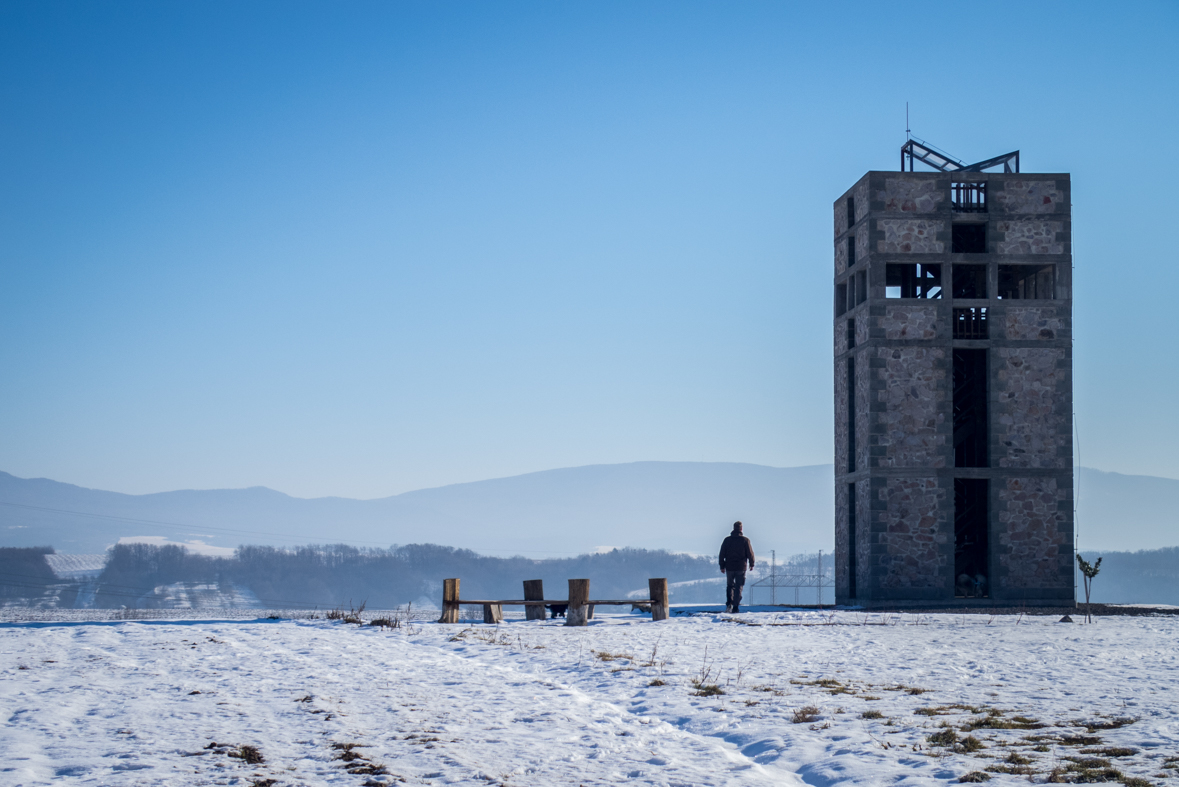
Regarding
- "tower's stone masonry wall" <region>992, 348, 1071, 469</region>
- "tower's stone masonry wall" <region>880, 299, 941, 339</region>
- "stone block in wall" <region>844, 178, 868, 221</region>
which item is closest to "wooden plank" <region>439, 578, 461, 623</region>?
"tower's stone masonry wall" <region>880, 299, 941, 339</region>

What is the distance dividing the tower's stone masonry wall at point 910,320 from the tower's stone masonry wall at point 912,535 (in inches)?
149

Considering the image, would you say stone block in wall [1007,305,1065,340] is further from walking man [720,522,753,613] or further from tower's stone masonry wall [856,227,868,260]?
walking man [720,522,753,613]

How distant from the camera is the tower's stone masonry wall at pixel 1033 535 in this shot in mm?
27453

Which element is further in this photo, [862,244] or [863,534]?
[862,244]

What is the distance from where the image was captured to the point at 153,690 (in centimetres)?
960

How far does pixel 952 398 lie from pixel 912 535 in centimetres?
385

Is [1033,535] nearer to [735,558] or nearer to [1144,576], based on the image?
[735,558]

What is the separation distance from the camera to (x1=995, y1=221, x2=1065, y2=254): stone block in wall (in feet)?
91.9

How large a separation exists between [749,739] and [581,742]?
1262 mm

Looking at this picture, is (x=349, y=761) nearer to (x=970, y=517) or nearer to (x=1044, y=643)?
(x=1044, y=643)

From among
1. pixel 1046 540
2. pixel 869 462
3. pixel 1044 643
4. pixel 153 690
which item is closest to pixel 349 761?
pixel 153 690

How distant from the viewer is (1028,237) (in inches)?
1104

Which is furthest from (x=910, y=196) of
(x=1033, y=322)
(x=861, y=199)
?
(x=1033, y=322)

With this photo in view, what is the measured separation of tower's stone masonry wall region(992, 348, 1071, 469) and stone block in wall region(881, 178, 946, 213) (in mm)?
4290
